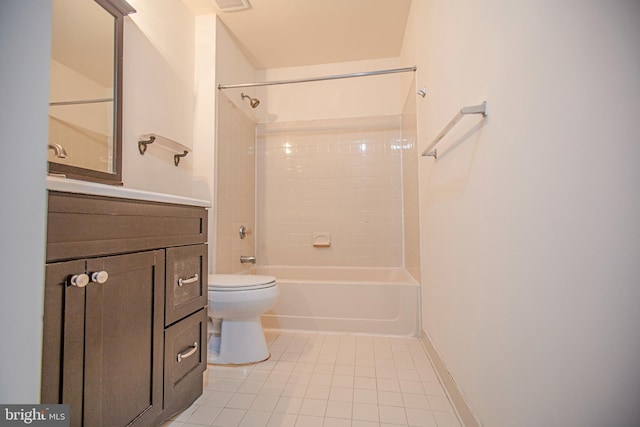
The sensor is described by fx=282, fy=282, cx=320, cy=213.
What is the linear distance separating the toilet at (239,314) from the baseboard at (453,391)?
935mm

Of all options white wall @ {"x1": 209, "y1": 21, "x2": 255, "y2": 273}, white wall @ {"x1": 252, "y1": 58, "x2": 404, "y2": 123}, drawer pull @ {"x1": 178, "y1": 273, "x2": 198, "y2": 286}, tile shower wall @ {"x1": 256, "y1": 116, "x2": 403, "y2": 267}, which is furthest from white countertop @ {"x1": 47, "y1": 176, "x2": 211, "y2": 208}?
white wall @ {"x1": 252, "y1": 58, "x2": 404, "y2": 123}

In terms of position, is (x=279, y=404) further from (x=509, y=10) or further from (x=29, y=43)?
(x=509, y=10)

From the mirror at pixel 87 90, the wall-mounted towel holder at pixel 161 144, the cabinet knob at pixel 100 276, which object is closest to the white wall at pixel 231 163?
the wall-mounted towel holder at pixel 161 144

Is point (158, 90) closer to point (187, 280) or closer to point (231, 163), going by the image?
point (231, 163)

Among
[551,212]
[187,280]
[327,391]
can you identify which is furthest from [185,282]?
[551,212]

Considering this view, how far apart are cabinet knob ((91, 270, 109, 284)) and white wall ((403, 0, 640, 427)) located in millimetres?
1098

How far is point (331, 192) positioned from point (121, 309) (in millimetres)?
2152

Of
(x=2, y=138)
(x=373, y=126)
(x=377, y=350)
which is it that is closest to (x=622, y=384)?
(x=2, y=138)

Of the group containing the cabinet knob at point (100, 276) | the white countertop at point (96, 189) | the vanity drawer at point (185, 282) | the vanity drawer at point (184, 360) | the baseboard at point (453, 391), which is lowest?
the baseboard at point (453, 391)

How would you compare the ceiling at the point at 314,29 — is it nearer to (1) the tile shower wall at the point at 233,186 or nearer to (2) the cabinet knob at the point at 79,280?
(1) the tile shower wall at the point at 233,186

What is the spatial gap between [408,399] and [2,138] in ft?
5.09

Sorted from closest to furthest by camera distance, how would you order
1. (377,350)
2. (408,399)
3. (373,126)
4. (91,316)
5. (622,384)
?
(622,384) → (91,316) → (408,399) → (377,350) → (373,126)

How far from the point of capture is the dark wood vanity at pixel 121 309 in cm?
68

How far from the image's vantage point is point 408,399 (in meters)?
1.26
